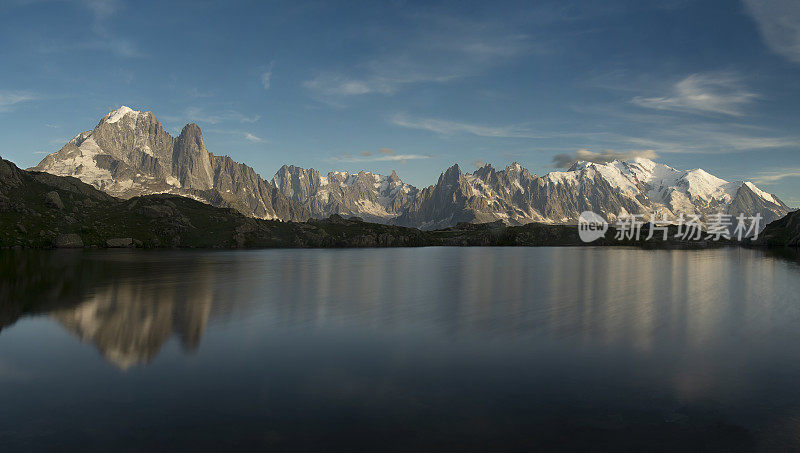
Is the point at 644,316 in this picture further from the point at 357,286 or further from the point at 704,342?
the point at 357,286

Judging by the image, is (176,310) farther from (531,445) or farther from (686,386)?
(686,386)

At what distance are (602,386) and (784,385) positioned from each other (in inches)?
437

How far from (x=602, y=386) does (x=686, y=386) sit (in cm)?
500

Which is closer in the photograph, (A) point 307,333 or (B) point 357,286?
(A) point 307,333

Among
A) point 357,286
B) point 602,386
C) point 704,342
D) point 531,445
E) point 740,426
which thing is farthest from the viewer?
point 357,286

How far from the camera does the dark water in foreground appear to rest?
18.7m

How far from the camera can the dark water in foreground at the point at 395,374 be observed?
18672 mm

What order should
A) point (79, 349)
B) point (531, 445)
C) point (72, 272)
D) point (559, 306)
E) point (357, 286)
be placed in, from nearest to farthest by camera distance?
point (531, 445) → point (79, 349) → point (559, 306) → point (357, 286) → point (72, 272)

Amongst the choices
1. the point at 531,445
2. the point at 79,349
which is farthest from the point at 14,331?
the point at 531,445

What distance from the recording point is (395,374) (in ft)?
88.7

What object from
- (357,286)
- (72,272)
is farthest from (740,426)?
(72,272)

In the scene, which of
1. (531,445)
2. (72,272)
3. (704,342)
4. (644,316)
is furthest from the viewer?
(72,272)

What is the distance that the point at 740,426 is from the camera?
64.5 ft

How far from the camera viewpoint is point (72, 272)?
90.2 metres
